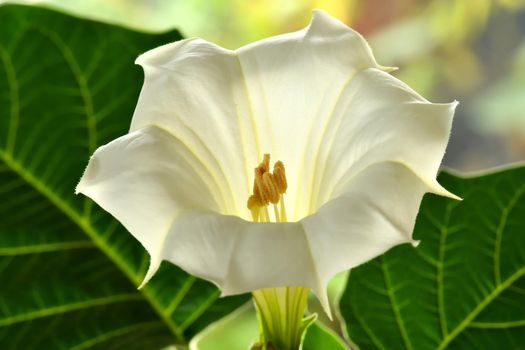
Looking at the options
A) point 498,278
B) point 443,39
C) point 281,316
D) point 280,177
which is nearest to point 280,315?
point 281,316

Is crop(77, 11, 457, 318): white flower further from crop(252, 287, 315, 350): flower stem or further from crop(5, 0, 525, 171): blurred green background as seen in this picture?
crop(5, 0, 525, 171): blurred green background

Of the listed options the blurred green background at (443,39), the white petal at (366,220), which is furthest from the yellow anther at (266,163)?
the blurred green background at (443,39)

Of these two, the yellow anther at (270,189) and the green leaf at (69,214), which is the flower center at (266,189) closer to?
the yellow anther at (270,189)

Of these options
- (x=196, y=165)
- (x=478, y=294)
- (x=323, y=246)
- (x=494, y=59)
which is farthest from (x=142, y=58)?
(x=494, y=59)

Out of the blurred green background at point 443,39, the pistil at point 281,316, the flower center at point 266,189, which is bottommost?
the blurred green background at point 443,39

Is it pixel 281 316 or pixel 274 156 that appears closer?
pixel 281 316

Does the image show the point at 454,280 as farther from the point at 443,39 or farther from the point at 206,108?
the point at 443,39
